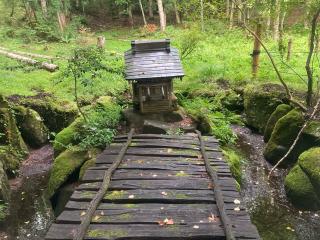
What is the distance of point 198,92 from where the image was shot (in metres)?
17.8

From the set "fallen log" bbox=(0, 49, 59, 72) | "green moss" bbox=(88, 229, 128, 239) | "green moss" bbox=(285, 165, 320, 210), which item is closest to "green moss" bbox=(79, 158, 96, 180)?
"green moss" bbox=(88, 229, 128, 239)

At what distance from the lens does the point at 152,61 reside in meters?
11.6

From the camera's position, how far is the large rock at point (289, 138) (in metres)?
12.3

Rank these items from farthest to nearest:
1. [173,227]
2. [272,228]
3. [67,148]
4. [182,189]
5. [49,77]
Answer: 1. [49,77]
2. [67,148]
3. [272,228]
4. [182,189]
5. [173,227]

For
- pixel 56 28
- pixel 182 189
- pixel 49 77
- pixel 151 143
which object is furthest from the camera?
pixel 56 28

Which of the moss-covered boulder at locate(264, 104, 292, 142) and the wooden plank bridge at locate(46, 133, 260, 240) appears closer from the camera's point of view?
the wooden plank bridge at locate(46, 133, 260, 240)

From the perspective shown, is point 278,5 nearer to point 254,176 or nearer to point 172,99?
point 172,99

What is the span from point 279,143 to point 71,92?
10550mm

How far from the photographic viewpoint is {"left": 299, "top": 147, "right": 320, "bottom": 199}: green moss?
9914 mm

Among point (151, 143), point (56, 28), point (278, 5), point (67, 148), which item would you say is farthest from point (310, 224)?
point (56, 28)

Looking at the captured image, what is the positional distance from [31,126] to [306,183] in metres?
10.6

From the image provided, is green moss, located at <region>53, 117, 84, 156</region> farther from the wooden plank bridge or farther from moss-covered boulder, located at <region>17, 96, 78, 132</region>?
moss-covered boulder, located at <region>17, 96, 78, 132</region>

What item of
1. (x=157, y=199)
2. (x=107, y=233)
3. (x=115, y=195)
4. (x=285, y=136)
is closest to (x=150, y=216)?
(x=157, y=199)

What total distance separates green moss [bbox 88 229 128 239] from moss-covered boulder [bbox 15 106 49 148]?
9816mm
